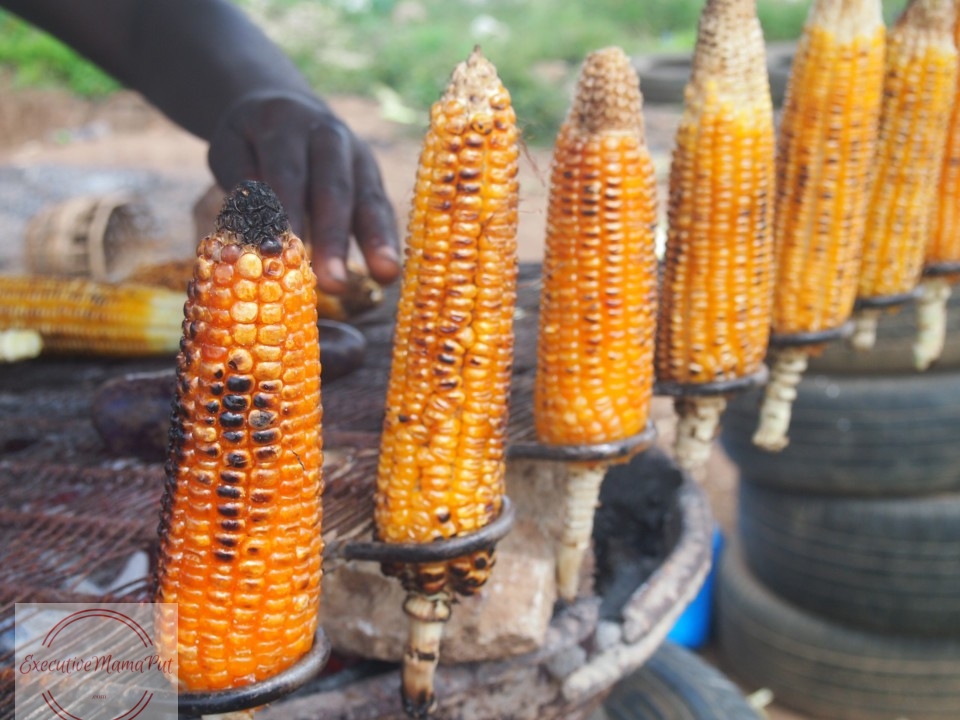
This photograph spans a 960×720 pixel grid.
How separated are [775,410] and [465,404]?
2.95 ft

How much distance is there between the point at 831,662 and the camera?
3209 millimetres

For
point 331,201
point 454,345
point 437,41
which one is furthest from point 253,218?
point 437,41

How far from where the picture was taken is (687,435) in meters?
1.64

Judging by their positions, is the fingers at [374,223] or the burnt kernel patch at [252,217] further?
the fingers at [374,223]

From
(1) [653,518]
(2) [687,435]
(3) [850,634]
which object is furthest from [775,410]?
(3) [850,634]

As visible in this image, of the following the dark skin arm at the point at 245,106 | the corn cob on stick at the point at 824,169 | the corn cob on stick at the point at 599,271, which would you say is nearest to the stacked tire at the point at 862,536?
the corn cob on stick at the point at 824,169

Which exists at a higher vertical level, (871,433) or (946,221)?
(946,221)

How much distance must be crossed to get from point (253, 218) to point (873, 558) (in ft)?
9.50

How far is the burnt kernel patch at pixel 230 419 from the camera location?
2.78ft

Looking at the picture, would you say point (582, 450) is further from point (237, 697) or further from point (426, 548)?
point (237, 697)

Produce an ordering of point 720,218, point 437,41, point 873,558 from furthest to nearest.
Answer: point 437,41
point 873,558
point 720,218

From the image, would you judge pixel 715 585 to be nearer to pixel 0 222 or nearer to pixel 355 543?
pixel 355 543

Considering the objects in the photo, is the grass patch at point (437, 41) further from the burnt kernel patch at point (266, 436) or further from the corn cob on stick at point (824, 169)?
the burnt kernel patch at point (266, 436)

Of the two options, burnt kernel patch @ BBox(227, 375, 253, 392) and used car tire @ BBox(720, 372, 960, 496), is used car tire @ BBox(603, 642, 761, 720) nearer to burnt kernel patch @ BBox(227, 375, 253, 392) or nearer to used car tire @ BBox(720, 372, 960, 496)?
used car tire @ BBox(720, 372, 960, 496)
